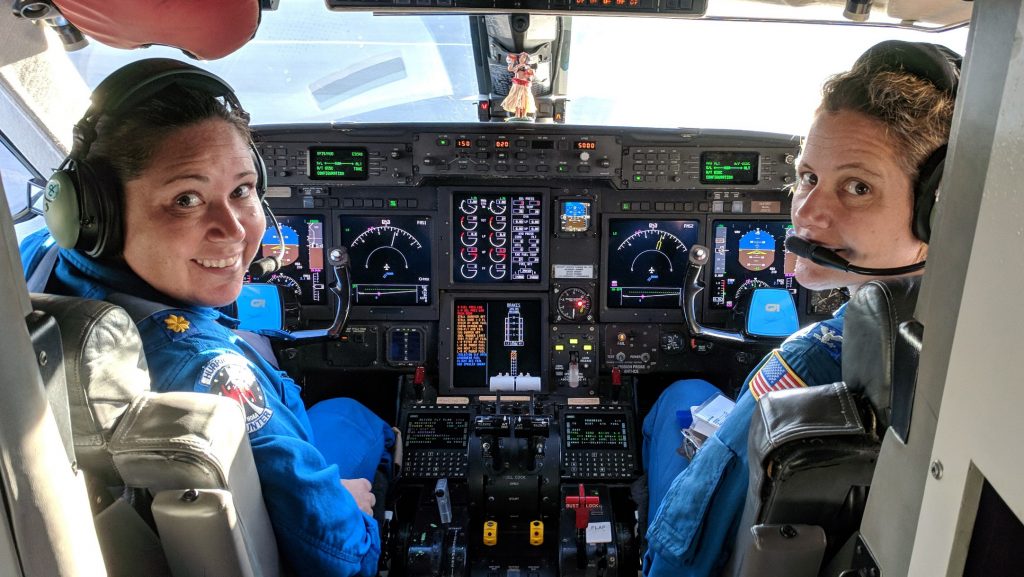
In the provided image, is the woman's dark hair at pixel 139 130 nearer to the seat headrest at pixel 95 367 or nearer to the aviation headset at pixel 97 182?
the aviation headset at pixel 97 182

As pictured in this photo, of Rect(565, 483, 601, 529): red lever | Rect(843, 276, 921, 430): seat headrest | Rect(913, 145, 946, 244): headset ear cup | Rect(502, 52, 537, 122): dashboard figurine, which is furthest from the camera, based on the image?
Rect(502, 52, 537, 122): dashboard figurine

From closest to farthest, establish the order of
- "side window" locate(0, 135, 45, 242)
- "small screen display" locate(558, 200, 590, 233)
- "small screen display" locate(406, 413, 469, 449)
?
"side window" locate(0, 135, 45, 242), "small screen display" locate(406, 413, 469, 449), "small screen display" locate(558, 200, 590, 233)

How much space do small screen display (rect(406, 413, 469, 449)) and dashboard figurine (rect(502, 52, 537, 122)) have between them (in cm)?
131

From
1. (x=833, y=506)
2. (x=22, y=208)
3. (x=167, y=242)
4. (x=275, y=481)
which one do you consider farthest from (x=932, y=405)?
(x=22, y=208)

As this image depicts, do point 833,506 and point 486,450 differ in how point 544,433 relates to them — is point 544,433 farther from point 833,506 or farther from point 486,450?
point 833,506

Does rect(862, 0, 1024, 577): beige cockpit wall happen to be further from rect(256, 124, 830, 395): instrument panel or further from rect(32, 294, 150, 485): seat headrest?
rect(256, 124, 830, 395): instrument panel

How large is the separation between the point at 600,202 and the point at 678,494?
1.87 metres

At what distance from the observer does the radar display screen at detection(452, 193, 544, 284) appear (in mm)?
3123

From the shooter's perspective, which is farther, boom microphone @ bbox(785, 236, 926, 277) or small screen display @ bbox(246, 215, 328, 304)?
small screen display @ bbox(246, 215, 328, 304)

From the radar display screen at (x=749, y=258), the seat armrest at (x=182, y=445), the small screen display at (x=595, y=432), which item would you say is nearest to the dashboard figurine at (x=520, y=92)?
the radar display screen at (x=749, y=258)

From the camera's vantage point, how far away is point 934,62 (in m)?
1.27

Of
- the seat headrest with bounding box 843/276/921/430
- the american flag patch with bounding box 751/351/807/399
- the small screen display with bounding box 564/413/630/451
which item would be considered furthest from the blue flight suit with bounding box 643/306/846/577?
the small screen display with bounding box 564/413/630/451

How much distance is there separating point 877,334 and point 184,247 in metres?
1.26

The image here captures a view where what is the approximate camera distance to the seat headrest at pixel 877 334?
97cm
